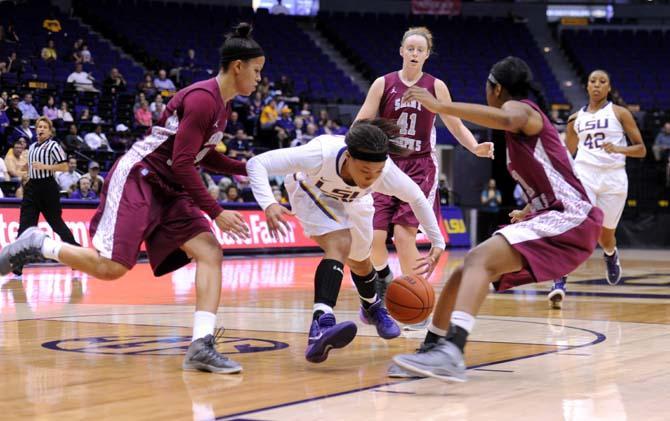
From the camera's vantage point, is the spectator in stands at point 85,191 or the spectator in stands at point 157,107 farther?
the spectator in stands at point 157,107

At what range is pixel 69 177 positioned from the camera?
16.0 m

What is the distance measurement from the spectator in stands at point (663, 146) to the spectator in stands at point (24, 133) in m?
15.0

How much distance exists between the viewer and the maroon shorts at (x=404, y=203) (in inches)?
283

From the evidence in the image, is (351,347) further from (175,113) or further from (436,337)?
(175,113)

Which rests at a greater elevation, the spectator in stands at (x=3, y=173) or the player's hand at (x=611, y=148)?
the player's hand at (x=611, y=148)

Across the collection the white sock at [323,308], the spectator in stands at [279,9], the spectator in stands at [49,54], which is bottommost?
the white sock at [323,308]

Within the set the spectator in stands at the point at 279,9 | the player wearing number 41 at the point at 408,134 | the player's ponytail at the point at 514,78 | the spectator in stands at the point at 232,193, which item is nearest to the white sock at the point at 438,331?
the player's ponytail at the point at 514,78

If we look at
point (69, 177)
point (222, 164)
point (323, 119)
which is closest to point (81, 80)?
point (69, 177)

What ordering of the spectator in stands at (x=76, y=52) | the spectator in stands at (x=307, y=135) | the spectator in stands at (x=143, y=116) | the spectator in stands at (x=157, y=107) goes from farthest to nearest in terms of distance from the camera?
the spectator in stands at (x=307, y=135), the spectator in stands at (x=76, y=52), the spectator in stands at (x=157, y=107), the spectator in stands at (x=143, y=116)

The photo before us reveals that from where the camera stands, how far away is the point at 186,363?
205 inches

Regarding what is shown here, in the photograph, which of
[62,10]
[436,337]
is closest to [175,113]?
[436,337]

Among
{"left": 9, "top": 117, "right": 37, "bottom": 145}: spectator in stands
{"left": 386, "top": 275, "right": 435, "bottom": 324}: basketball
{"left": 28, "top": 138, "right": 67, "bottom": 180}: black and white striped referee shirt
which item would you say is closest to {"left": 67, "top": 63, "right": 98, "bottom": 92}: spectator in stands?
{"left": 9, "top": 117, "right": 37, "bottom": 145}: spectator in stands

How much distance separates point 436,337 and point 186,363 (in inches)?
50.4

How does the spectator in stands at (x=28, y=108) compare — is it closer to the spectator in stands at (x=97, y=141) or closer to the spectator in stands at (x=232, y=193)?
the spectator in stands at (x=97, y=141)
